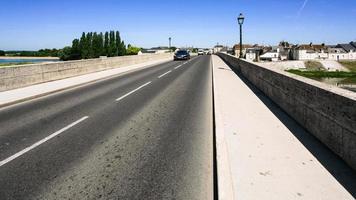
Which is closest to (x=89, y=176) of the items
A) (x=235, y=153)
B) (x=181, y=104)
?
(x=235, y=153)

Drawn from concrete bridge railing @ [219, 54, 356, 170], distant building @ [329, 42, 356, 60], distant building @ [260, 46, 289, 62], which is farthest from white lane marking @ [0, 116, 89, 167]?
distant building @ [329, 42, 356, 60]

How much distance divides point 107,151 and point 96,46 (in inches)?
4843

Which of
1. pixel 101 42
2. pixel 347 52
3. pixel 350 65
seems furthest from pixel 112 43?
pixel 347 52

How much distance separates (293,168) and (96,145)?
3723 millimetres

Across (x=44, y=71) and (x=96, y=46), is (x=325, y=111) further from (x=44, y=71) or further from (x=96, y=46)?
(x=96, y=46)

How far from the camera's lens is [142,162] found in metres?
5.34

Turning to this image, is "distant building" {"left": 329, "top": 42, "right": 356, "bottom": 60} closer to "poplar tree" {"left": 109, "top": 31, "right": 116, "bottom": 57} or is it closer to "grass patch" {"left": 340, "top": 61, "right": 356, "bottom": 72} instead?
"grass patch" {"left": 340, "top": 61, "right": 356, "bottom": 72}

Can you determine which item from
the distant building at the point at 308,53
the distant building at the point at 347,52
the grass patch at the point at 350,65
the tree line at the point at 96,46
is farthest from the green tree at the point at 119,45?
the distant building at the point at 347,52

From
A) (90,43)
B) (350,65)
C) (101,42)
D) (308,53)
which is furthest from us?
(308,53)

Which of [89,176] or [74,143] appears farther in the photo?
[74,143]

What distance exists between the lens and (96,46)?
123 metres

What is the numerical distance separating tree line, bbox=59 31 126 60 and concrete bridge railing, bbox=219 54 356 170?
382ft

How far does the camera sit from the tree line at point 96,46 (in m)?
120

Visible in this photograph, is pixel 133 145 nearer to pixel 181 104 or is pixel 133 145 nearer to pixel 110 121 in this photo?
pixel 110 121
